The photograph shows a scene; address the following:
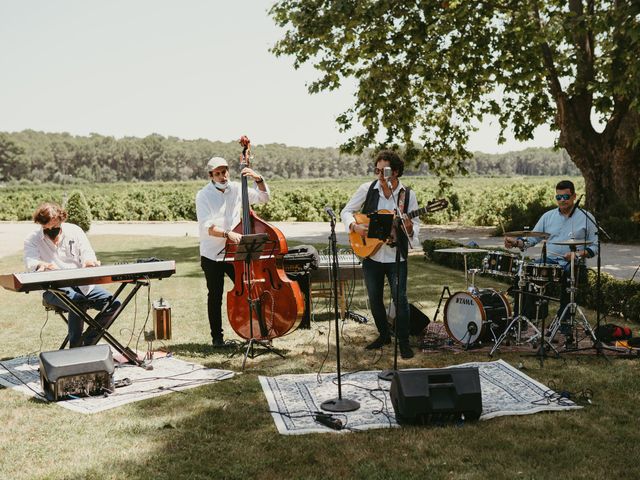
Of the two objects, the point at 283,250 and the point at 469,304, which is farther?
the point at 469,304

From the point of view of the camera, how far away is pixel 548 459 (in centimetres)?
425

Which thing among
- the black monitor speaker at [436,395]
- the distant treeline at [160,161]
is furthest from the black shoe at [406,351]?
the distant treeline at [160,161]

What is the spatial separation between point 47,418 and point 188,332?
314 centimetres

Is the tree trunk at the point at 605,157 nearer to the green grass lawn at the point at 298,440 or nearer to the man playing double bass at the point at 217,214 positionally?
the green grass lawn at the point at 298,440

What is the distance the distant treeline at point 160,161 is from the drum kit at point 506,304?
100 meters

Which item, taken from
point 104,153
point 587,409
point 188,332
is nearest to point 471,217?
point 188,332

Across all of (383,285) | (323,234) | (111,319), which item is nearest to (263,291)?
(383,285)

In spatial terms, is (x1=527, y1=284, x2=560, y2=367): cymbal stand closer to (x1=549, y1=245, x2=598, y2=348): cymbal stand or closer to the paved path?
(x1=549, y1=245, x2=598, y2=348): cymbal stand

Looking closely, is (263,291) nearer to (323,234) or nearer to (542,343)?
(542,343)

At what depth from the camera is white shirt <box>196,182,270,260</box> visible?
22.9ft

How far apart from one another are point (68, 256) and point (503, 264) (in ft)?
14.8

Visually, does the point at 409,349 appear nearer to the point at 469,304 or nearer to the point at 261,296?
the point at 469,304

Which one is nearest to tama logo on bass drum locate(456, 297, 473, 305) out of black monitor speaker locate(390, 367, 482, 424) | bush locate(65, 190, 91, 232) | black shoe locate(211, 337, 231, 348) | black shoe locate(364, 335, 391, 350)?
black shoe locate(364, 335, 391, 350)

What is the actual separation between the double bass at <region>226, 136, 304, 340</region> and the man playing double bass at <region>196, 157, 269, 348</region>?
272 millimetres
